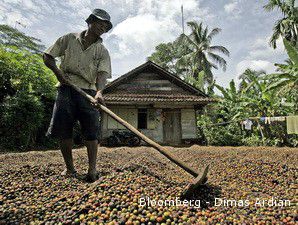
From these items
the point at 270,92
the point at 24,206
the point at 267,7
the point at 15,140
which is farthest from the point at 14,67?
the point at 267,7

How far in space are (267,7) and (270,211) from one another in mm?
19008

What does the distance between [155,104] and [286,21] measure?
41.9 feet

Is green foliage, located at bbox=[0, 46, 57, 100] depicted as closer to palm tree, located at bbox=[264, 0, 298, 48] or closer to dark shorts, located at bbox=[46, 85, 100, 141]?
dark shorts, located at bbox=[46, 85, 100, 141]

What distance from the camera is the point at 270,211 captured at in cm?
201

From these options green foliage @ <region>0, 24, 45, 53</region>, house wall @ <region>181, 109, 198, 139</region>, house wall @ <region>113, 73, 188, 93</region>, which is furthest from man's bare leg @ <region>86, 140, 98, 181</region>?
green foliage @ <region>0, 24, 45, 53</region>

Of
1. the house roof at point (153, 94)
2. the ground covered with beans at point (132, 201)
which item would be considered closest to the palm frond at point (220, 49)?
the house roof at point (153, 94)

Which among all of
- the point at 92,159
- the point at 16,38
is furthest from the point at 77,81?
the point at 16,38

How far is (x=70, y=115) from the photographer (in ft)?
8.70

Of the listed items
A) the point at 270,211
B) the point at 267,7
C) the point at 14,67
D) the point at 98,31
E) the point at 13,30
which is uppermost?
the point at 267,7

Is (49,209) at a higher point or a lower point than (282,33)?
lower

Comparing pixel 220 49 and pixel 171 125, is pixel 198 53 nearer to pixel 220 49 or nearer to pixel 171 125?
pixel 220 49

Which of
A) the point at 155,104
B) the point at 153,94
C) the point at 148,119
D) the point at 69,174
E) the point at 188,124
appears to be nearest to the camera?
the point at 69,174

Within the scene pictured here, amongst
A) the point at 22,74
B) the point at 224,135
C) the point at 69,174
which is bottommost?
the point at 69,174

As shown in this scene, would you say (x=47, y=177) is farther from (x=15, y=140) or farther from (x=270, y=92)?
(x=270, y=92)
